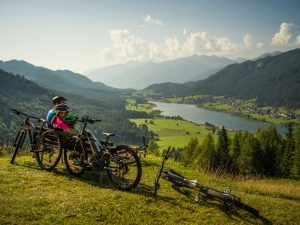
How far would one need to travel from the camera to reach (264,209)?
991cm

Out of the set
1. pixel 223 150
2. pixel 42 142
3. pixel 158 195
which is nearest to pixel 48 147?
pixel 42 142

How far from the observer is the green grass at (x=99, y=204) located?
759 cm

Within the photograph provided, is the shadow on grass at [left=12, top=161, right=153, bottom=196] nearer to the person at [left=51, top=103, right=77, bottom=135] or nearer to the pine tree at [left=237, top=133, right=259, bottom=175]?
the person at [left=51, top=103, right=77, bottom=135]

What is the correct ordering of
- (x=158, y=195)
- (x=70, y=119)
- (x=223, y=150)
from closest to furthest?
(x=158, y=195) → (x=70, y=119) → (x=223, y=150)

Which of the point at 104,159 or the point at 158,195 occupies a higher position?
the point at 104,159

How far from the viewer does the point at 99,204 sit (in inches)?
332

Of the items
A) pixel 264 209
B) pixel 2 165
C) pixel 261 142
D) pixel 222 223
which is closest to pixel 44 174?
pixel 2 165

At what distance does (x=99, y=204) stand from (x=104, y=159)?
242 centimetres

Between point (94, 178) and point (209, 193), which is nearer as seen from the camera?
point (209, 193)

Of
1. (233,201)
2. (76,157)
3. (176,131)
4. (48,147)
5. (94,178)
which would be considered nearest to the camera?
(233,201)

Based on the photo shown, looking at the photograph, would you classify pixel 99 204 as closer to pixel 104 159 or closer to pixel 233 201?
pixel 104 159

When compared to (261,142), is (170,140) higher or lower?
lower

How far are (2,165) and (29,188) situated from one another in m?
3.68

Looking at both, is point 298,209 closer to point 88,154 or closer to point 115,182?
point 115,182
